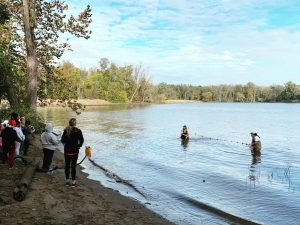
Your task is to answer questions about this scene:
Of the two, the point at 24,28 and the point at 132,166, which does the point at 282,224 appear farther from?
the point at 24,28

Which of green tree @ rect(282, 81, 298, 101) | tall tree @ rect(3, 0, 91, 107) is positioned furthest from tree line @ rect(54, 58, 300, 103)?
tall tree @ rect(3, 0, 91, 107)

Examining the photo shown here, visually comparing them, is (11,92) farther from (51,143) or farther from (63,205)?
(63,205)

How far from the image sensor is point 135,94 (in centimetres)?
12150

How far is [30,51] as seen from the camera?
52.5 feet

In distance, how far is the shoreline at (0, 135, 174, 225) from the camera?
577 centimetres

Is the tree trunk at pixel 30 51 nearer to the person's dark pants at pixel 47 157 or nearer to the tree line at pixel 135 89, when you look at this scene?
the person's dark pants at pixel 47 157

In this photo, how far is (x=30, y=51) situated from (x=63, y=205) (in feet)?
38.3

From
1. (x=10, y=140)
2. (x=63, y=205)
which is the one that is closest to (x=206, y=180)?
(x=63, y=205)

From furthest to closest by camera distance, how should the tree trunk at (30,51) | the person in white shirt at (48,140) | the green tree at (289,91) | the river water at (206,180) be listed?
1. the green tree at (289,91)
2. the tree trunk at (30,51)
3. the person in white shirt at (48,140)
4. the river water at (206,180)

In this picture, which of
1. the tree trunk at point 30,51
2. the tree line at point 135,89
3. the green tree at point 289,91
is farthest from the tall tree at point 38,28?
the green tree at point 289,91

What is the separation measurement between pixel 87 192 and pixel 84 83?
100628 millimetres

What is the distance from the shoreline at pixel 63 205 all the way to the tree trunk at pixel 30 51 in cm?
821

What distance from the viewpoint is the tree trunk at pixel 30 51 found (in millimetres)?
15294

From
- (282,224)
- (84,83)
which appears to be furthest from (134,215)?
(84,83)
